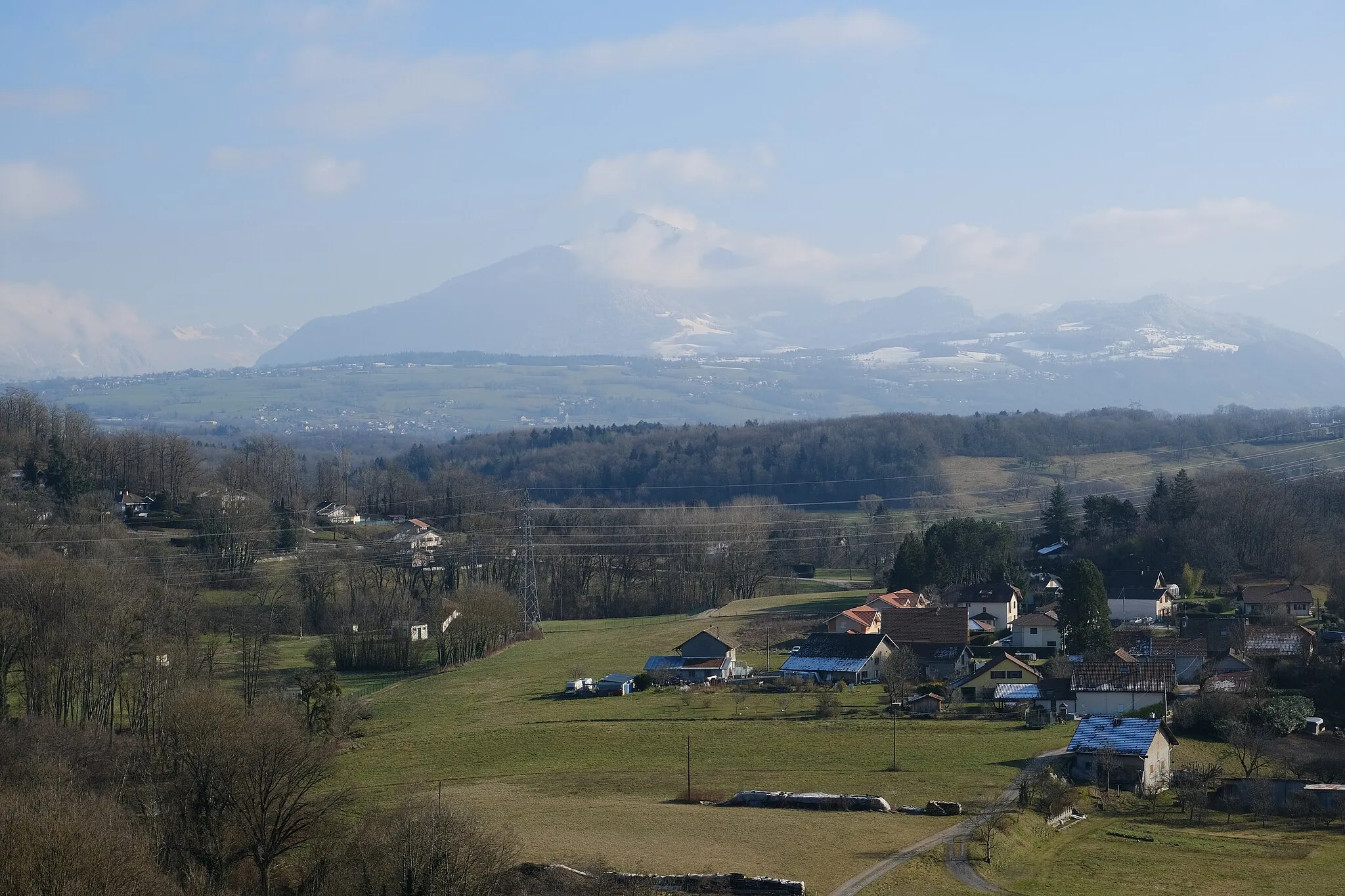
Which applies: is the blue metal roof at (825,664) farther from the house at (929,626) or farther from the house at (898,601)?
the house at (898,601)

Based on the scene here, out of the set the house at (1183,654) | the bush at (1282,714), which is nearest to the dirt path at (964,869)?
the bush at (1282,714)

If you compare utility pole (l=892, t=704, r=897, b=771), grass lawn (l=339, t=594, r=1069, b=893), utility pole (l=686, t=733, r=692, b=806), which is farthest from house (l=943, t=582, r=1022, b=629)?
utility pole (l=686, t=733, r=692, b=806)

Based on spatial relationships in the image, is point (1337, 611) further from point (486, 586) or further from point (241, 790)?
point (241, 790)

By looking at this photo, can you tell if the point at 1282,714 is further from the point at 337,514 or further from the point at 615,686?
the point at 337,514

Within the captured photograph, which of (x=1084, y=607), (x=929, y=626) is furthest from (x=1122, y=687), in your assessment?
(x=929, y=626)

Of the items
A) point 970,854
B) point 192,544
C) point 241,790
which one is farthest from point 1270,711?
point 192,544
